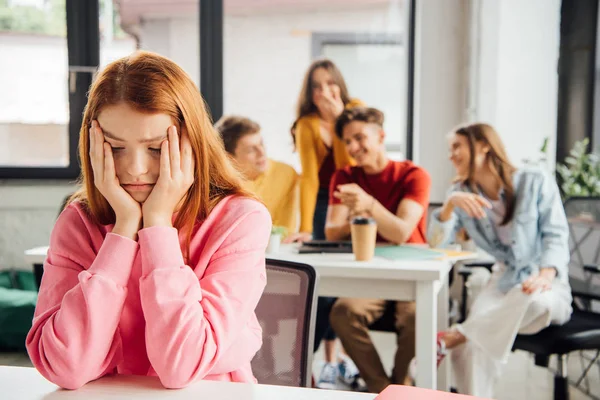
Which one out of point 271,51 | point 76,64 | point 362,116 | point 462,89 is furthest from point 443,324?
point 271,51

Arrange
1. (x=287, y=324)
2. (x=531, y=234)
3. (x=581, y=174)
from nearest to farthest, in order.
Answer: (x=287, y=324), (x=531, y=234), (x=581, y=174)

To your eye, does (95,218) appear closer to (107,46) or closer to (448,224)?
(448,224)

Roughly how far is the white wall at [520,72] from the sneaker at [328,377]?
5.62 ft

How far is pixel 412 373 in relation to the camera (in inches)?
111

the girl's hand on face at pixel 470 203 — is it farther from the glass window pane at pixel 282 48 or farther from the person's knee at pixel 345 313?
the glass window pane at pixel 282 48

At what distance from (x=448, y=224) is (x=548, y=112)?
1597mm

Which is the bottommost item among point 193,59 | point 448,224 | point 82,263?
point 448,224

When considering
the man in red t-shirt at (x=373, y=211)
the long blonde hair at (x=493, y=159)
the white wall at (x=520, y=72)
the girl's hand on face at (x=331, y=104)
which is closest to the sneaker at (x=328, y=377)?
the man in red t-shirt at (x=373, y=211)

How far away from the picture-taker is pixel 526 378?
2.87m

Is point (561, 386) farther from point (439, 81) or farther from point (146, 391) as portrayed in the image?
point (439, 81)

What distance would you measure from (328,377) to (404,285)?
115 centimetres

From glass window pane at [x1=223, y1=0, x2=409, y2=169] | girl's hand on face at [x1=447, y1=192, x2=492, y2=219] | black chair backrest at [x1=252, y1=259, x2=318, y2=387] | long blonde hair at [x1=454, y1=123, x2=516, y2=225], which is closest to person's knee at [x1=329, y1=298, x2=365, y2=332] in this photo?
girl's hand on face at [x1=447, y1=192, x2=492, y2=219]

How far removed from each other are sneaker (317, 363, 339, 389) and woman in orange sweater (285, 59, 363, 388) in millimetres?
10

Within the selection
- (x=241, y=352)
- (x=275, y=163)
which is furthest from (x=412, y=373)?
(x=241, y=352)
